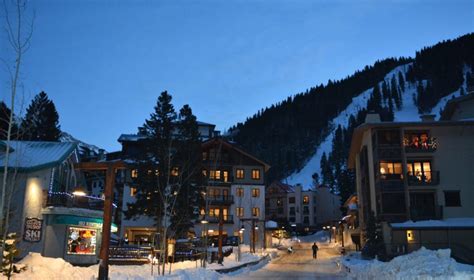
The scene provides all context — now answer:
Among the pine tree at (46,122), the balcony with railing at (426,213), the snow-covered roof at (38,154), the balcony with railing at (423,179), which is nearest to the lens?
the snow-covered roof at (38,154)

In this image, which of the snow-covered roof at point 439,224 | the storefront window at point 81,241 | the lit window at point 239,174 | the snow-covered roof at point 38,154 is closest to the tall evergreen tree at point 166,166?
the storefront window at point 81,241

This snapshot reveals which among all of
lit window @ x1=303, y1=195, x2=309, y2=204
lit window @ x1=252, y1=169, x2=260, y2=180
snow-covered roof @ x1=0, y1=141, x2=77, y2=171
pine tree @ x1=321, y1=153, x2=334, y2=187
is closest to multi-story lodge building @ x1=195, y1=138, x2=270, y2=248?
lit window @ x1=252, y1=169, x2=260, y2=180

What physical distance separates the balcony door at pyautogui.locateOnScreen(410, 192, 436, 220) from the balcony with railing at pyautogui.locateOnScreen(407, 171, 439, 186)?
1.18 meters

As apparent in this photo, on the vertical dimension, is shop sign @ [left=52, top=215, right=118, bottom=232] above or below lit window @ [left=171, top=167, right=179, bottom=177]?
below

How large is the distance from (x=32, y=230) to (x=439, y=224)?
35480 mm

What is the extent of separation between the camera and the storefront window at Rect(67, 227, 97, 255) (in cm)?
3167

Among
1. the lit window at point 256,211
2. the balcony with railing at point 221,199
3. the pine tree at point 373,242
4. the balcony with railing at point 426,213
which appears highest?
the balcony with railing at point 221,199

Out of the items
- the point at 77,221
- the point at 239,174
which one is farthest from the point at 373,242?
the point at 77,221

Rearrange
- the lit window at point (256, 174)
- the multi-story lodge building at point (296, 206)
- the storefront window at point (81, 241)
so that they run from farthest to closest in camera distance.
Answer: the multi-story lodge building at point (296, 206), the lit window at point (256, 174), the storefront window at point (81, 241)

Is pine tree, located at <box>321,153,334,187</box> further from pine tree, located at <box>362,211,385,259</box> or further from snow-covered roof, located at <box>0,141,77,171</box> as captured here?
snow-covered roof, located at <box>0,141,77,171</box>

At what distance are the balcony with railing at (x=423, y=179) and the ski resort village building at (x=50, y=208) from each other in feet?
100

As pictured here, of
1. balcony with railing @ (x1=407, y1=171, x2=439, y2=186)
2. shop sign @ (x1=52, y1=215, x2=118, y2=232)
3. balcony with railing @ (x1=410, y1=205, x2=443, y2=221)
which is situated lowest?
shop sign @ (x1=52, y1=215, x2=118, y2=232)

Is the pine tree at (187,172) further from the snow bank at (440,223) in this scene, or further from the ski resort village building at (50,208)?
the snow bank at (440,223)

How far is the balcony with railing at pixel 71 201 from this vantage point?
3023 centimetres
